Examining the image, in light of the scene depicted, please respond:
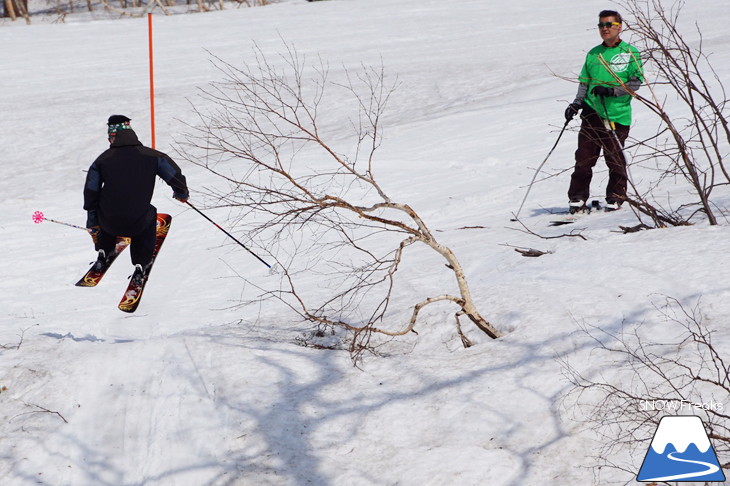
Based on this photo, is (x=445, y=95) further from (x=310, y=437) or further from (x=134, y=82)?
(x=310, y=437)

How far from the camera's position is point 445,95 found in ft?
49.9

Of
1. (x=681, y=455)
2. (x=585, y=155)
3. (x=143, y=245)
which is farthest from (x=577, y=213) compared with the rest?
(x=681, y=455)

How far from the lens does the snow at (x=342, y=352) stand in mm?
3828

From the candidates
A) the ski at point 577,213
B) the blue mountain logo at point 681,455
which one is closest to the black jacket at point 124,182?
the ski at point 577,213

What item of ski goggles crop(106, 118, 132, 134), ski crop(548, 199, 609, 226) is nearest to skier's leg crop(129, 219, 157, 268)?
ski goggles crop(106, 118, 132, 134)

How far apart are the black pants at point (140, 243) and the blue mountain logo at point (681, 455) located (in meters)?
5.05

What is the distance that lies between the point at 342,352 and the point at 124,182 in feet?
9.30

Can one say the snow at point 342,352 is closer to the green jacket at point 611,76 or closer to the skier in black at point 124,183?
the skier in black at point 124,183

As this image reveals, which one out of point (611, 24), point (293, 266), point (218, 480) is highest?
point (611, 24)

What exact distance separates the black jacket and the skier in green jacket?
3805 millimetres

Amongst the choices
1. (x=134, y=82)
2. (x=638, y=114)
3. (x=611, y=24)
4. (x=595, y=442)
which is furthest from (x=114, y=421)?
(x=134, y=82)

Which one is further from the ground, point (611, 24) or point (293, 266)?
point (611, 24)

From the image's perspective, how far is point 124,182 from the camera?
6598 millimetres

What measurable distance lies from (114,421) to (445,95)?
1188 cm
